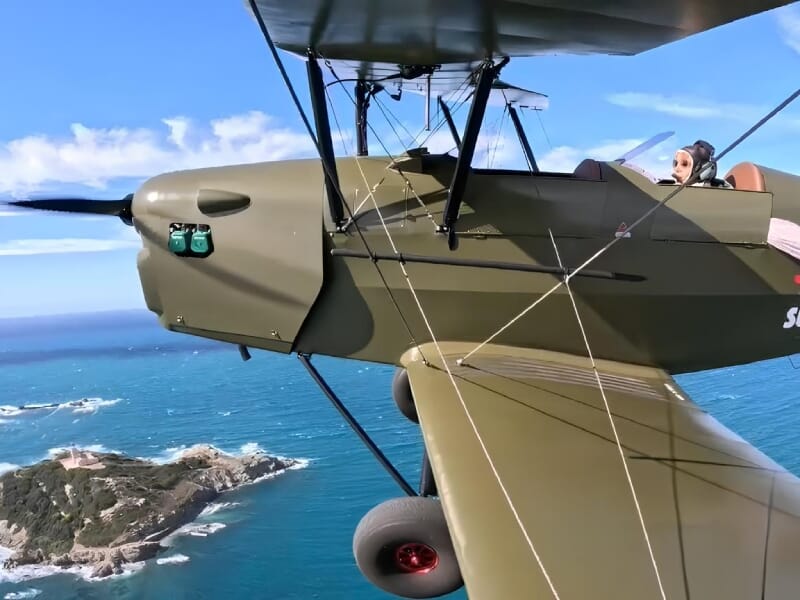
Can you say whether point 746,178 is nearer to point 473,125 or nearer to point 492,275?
point 492,275

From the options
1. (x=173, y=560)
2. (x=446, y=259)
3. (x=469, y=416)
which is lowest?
(x=173, y=560)

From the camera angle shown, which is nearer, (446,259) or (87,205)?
(446,259)

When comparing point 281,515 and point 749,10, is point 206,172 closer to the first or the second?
point 749,10

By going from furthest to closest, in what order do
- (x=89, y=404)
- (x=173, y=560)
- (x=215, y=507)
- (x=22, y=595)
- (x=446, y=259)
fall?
(x=89, y=404) → (x=215, y=507) → (x=22, y=595) → (x=173, y=560) → (x=446, y=259)

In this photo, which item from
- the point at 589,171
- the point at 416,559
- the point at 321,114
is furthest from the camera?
the point at 589,171

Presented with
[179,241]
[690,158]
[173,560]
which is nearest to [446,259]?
[179,241]

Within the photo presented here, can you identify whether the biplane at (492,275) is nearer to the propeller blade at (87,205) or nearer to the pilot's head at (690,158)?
the propeller blade at (87,205)

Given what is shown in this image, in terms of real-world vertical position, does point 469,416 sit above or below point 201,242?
below
